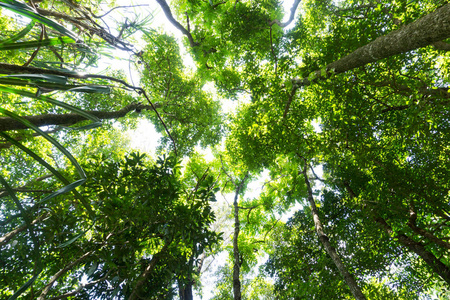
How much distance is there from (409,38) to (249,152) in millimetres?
4268

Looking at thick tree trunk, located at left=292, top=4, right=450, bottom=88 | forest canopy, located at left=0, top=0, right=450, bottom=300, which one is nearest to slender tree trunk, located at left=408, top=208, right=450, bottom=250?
forest canopy, located at left=0, top=0, right=450, bottom=300

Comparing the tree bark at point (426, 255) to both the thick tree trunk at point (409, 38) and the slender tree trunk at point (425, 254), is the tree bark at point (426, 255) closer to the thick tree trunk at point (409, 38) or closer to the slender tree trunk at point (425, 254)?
the slender tree trunk at point (425, 254)

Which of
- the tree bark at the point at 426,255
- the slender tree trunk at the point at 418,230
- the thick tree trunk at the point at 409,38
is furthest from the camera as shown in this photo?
the tree bark at the point at 426,255

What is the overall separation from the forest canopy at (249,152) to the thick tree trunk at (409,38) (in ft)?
0.06

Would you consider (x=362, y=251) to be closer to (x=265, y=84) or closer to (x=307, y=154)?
(x=307, y=154)

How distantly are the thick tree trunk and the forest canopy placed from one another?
20 millimetres

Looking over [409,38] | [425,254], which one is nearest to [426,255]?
[425,254]

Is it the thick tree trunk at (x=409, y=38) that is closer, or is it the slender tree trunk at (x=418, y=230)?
the thick tree trunk at (x=409, y=38)

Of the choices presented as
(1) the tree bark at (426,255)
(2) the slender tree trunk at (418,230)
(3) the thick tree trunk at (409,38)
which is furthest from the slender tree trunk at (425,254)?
(3) the thick tree trunk at (409,38)

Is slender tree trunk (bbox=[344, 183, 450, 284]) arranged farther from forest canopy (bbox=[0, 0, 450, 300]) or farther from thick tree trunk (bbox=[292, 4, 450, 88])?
thick tree trunk (bbox=[292, 4, 450, 88])

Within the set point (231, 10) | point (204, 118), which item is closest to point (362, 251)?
point (204, 118)

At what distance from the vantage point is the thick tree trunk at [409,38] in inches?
91.1

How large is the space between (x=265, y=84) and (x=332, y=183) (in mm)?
4683

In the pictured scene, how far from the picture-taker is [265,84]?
5938mm
